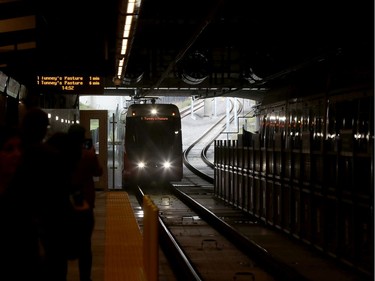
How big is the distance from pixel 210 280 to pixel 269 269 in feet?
3.43

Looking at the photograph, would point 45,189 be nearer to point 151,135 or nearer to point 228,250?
point 228,250

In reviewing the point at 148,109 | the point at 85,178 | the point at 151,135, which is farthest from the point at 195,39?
the point at 151,135

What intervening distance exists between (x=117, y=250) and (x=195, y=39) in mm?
5892

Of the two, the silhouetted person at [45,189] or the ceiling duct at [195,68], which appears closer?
the silhouetted person at [45,189]

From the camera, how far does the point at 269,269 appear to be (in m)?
10.2

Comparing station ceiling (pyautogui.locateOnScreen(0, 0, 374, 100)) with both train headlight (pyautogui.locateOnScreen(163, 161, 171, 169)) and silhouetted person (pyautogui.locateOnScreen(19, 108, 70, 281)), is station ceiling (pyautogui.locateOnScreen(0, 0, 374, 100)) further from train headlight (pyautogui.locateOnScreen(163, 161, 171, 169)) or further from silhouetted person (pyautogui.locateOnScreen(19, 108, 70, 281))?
silhouetted person (pyautogui.locateOnScreen(19, 108, 70, 281))

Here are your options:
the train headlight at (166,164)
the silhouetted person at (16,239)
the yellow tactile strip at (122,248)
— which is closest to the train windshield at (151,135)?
the train headlight at (166,164)

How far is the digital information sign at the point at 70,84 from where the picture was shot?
1683cm

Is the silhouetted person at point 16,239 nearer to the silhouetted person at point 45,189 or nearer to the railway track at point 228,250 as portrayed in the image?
the silhouetted person at point 45,189

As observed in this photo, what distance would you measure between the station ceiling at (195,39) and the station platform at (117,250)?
11.4ft

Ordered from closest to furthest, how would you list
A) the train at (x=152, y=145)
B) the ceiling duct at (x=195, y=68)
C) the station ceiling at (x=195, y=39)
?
the station ceiling at (x=195, y=39) → the train at (x=152, y=145) → the ceiling duct at (x=195, y=68)

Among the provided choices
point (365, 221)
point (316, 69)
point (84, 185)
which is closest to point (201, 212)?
point (316, 69)

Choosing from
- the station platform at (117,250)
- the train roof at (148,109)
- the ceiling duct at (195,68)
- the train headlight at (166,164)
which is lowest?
the station platform at (117,250)

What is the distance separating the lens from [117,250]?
31.2ft
